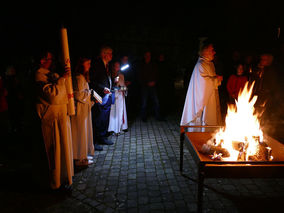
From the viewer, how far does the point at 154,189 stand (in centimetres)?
340

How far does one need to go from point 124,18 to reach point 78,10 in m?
2.92

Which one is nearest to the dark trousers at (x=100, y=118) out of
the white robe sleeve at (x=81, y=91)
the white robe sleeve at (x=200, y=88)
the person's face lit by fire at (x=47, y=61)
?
the white robe sleeve at (x=81, y=91)

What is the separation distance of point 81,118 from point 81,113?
0.34 ft

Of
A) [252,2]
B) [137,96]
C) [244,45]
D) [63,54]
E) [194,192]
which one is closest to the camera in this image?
[63,54]

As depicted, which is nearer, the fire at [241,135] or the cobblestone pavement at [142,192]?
the fire at [241,135]

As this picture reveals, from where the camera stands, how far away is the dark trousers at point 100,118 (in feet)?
16.8

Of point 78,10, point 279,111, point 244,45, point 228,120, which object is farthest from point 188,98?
point 244,45

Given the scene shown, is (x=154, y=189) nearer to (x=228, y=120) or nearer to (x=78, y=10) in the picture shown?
(x=228, y=120)

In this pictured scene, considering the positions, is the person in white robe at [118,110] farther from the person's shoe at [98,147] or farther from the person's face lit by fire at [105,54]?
the person's shoe at [98,147]

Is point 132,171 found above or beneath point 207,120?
beneath

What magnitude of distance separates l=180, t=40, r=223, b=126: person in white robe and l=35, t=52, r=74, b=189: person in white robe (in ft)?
10.5

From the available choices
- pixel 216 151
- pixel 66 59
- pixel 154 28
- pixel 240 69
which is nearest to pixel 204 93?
pixel 240 69

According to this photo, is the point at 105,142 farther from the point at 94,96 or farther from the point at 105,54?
the point at 105,54

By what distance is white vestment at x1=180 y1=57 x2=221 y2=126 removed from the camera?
4.96 metres
